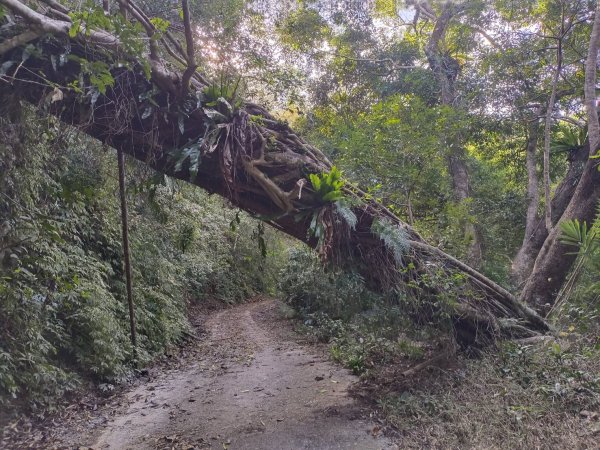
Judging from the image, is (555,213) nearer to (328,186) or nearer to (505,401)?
(505,401)

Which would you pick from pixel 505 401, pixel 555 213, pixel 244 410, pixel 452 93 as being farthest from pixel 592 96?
pixel 244 410

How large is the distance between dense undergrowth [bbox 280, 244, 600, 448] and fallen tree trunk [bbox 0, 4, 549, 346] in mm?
372

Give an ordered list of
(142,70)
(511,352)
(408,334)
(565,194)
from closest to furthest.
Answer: (142,70), (511,352), (408,334), (565,194)

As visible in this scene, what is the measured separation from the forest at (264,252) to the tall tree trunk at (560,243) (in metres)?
0.03

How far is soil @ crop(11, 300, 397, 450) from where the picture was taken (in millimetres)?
4512

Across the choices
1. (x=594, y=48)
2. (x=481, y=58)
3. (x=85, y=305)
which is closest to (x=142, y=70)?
(x=85, y=305)

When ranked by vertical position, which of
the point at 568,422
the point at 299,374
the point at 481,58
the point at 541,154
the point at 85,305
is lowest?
the point at 299,374

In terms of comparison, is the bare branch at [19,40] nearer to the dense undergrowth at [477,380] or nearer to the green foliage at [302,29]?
the dense undergrowth at [477,380]

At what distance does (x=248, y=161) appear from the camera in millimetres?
4949

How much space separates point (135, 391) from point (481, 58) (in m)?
9.85

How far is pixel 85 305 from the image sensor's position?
6250 millimetres

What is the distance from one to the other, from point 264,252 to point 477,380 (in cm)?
272

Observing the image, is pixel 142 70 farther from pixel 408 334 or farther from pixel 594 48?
pixel 594 48

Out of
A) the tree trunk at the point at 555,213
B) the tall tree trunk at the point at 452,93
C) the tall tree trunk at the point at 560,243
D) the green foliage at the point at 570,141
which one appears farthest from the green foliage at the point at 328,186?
the tall tree trunk at the point at 452,93
